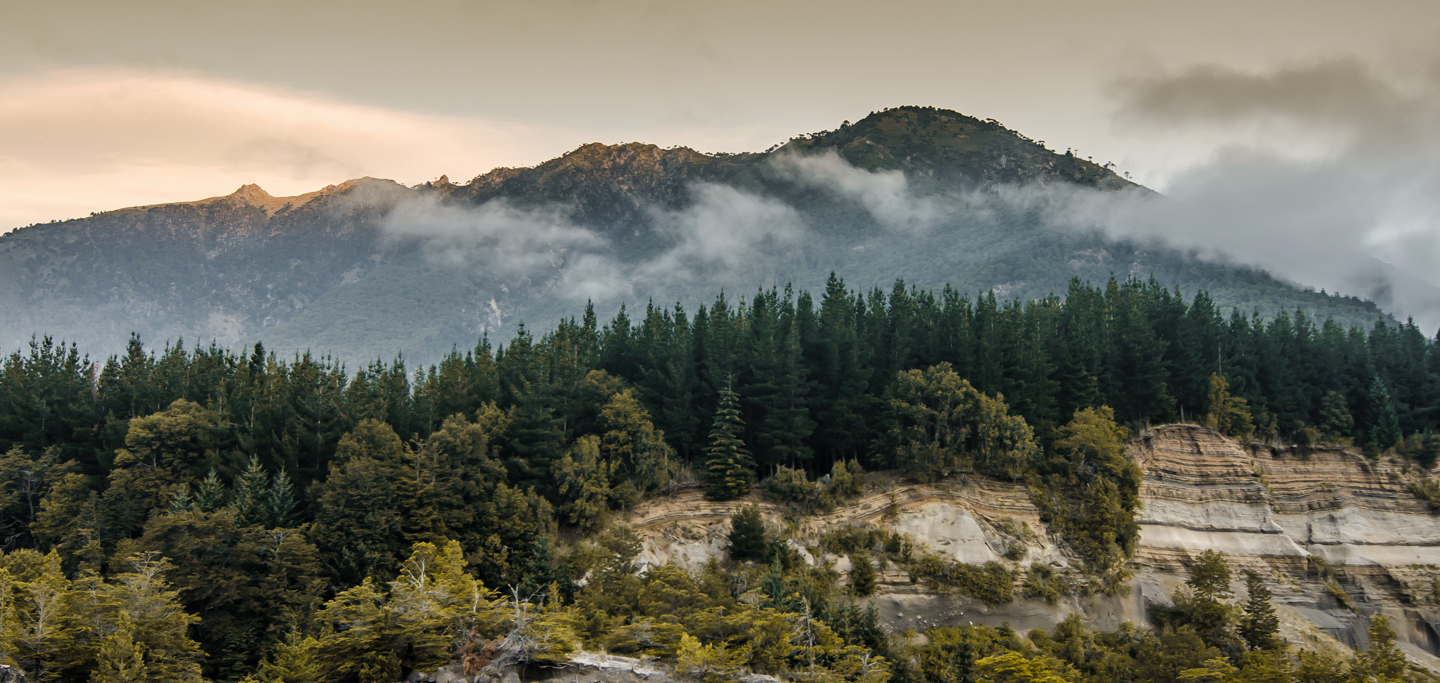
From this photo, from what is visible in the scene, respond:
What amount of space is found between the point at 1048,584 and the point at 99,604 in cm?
6904

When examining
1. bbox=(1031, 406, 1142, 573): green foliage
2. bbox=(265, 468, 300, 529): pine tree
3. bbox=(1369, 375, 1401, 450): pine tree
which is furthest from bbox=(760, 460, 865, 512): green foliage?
bbox=(1369, 375, 1401, 450): pine tree

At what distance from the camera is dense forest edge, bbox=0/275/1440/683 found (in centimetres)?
5216

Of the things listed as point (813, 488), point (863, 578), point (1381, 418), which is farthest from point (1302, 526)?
point (813, 488)

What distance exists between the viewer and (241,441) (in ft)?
238

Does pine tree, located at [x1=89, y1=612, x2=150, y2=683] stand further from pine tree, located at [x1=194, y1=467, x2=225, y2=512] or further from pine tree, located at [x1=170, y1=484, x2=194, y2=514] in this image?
pine tree, located at [x1=194, y1=467, x2=225, y2=512]

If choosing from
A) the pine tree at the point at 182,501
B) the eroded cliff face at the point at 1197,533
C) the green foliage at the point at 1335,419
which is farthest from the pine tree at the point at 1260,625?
the pine tree at the point at 182,501

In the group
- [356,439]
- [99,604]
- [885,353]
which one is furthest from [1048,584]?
[99,604]

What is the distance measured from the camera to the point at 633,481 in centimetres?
7994

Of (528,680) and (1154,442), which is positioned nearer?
(528,680)

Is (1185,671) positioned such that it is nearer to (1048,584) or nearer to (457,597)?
(1048,584)

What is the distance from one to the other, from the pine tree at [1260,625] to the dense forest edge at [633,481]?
73 cm

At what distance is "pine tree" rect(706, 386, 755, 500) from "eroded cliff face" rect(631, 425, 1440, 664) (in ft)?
5.80

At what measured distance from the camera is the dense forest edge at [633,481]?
171 feet

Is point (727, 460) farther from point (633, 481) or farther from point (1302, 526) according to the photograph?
point (1302, 526)
